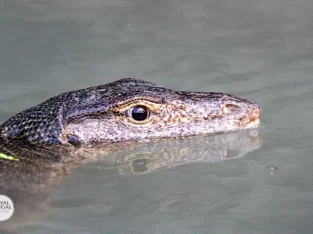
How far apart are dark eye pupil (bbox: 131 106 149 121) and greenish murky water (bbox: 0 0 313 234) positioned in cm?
34

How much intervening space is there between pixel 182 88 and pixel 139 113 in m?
2.79

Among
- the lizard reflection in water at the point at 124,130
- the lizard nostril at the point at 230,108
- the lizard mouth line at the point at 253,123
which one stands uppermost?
the lizard nostril at the point at 230,108

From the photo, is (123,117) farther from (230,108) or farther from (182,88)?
(182,88)

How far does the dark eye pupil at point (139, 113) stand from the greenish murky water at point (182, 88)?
13.3 inches

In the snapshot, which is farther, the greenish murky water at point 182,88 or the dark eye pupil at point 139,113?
the dark eye pupil at point 139,113

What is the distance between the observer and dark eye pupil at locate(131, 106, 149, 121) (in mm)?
7172

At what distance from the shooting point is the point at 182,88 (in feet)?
32.5

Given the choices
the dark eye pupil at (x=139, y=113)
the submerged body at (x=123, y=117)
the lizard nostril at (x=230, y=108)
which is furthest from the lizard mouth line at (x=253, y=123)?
the dark eye pupil at (x=139, y=113)

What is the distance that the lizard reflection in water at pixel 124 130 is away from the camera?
7039 millimetres

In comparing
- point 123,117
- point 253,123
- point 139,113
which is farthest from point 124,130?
point 253,123

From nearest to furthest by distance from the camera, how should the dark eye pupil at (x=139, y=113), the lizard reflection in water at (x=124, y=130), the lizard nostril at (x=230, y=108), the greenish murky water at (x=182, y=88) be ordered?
the greenish murky water at (x=182, y=88) → the lizard reflection in water at (x=124, y=130) → the dark eye pupil at (x=139, y=113) → the lizard nostril at (x=230, y=108)

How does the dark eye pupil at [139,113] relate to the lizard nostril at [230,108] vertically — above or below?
below

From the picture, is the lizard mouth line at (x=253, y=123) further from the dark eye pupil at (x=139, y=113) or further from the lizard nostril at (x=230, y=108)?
the dark eye pupil at (x=139, y=113)

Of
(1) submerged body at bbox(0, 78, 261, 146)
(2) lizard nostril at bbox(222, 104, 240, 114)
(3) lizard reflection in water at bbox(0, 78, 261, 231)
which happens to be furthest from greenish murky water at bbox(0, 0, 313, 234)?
(2) lizard nostril at bbox(222, 104, 240, 114)
